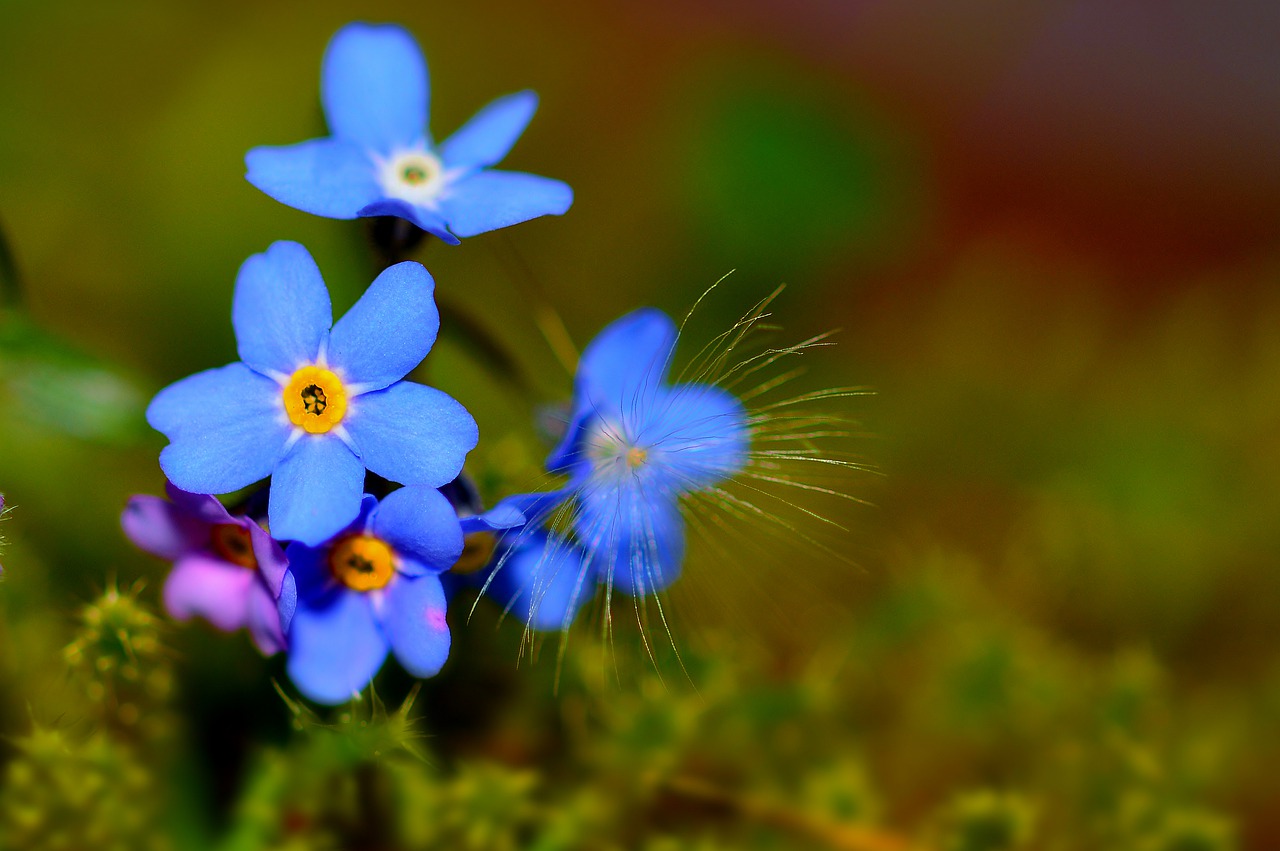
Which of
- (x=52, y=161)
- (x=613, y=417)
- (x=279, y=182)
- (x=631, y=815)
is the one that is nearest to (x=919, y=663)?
(x=631, y=815)

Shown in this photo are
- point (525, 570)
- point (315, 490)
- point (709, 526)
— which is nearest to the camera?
point (315, 490)

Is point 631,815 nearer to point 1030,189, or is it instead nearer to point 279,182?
point 279,182

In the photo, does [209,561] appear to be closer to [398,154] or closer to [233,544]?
[233,544]

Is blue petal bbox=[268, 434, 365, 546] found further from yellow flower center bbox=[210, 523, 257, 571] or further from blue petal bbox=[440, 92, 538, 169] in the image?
blue petal bbox=[440, 92, 538, 169]

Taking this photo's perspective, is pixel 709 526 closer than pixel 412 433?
No

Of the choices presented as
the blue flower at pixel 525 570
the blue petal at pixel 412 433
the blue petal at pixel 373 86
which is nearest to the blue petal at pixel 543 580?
the blue flower at pixel 525 570

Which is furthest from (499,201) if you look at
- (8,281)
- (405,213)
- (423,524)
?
(8,281)

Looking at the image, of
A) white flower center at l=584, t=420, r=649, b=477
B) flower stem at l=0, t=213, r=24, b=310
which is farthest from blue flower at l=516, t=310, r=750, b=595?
flower stem at l=0, t=213, r=24, b=310
